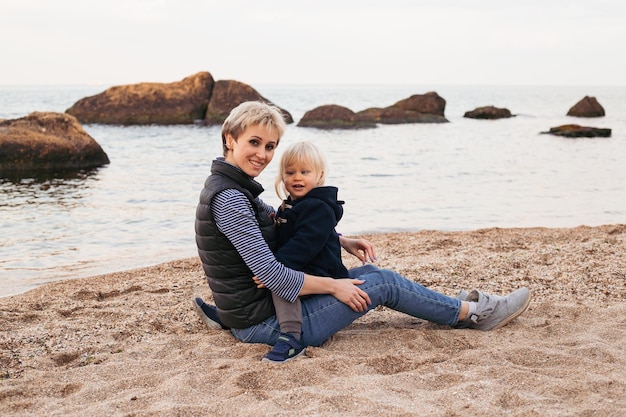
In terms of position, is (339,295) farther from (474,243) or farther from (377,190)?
(377,190)

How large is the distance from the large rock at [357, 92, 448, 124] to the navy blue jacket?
31984 millimetres

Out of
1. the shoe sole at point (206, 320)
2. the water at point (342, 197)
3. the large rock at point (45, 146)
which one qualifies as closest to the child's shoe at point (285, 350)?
the shoe sole at point (206, 320)

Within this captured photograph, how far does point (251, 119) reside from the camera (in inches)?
150

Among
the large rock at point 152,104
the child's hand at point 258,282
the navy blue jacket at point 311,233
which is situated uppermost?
the large rock at point 152,104

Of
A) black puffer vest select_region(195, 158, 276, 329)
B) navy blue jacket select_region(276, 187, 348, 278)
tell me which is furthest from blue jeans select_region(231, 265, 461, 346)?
navy blue jacket select_region(276, 187, 348, 278)

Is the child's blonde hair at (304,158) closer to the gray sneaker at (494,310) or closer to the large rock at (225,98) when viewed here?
the gray sneaker at (494,310)

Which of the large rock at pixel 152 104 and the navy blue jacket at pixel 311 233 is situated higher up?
the large rock at pixel 152 104

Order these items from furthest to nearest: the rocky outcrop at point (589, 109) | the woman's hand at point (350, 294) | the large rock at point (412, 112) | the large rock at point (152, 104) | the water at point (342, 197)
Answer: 1. the rocky outcrop at point (589, 109)
2. the large rock at point (412, 112)
3. the large rock at point (152, 104)
4. the water at point (342, 197)
5. the woman's hand at point (350, 294)

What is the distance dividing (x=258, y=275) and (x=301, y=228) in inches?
15.9

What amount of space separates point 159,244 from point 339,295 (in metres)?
5.26

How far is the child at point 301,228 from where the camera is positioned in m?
3.87

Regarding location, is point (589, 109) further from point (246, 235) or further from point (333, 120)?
point (246, 235)

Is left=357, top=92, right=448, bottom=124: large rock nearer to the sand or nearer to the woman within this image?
the sand

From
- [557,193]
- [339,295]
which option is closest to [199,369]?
[339,295]
